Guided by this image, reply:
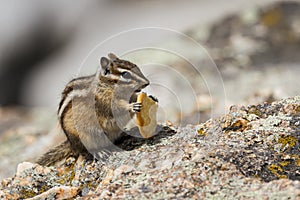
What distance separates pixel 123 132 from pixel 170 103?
14.3 ft

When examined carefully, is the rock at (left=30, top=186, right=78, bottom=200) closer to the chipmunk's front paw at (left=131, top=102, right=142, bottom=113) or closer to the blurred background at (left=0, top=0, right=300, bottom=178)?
the chipmunk's front paw at (left=131, top=102, right=142, bottom=113)

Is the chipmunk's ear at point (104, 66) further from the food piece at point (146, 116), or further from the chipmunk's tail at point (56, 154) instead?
the chipmunk's tail at point (56, 154)

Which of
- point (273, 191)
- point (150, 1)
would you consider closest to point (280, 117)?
point (273, 191)

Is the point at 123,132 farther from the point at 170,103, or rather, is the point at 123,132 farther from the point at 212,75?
the point at 212,75

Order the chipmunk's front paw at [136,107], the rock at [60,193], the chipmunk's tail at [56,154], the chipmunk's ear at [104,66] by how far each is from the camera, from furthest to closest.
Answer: the chipmunk's tail at [56,154] < the chipmunk's ear at [104,66] < the chipmunk's front paw at [136,107] < the rock at [60,193]

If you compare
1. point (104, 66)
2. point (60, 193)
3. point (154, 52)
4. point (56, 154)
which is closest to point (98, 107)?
point (104, 66)

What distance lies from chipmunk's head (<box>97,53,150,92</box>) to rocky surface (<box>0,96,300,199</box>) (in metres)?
0.50

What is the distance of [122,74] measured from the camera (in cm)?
574

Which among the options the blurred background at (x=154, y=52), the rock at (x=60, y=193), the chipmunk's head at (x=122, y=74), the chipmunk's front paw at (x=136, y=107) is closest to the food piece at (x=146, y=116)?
the chipmunk's front paw at (x=136, y=107)

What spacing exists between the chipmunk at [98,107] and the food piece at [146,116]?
0.19ft

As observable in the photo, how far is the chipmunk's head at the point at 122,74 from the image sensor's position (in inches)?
220

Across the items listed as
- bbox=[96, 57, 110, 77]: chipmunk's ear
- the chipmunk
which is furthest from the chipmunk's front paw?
bbox=[96, 57, 110, 77]: chipmunk's ear

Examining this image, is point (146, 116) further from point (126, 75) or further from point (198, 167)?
point (198, 167)

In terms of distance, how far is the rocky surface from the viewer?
409cm
